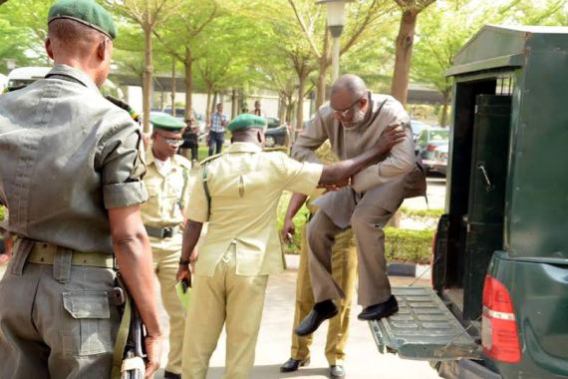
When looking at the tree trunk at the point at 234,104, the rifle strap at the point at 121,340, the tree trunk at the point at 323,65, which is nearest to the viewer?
the rifle strap at the point at 121,340

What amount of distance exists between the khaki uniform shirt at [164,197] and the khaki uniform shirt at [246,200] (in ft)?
2.65

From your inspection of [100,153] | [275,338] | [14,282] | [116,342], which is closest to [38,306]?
[14,282]

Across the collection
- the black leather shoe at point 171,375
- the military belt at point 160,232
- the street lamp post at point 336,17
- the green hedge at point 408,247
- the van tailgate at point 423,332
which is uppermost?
the street lamp post at point 336,17

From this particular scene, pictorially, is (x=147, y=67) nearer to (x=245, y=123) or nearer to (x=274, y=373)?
(x=274, y=373)

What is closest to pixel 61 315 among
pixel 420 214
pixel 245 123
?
pixel 245 123

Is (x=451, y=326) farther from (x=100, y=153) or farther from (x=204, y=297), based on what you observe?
(x=100, y=153)

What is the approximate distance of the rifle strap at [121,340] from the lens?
2.33 meters

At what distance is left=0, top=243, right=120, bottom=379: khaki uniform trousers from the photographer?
7.38 feet

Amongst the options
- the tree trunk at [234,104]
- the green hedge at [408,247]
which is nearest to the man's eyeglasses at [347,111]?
the green hedge at [408,247]

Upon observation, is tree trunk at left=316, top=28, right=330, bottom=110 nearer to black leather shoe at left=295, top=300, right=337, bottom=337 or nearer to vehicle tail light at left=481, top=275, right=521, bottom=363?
black leather shoe at left=295, top=300, right=337, bottom=337

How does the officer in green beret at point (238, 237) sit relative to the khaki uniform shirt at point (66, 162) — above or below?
below

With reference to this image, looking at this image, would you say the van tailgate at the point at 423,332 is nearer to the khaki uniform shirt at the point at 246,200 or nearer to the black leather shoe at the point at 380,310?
the black leather shoe at the point at 380,310

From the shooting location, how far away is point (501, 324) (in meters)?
3.10

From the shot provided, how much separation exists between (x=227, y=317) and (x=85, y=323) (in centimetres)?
193
